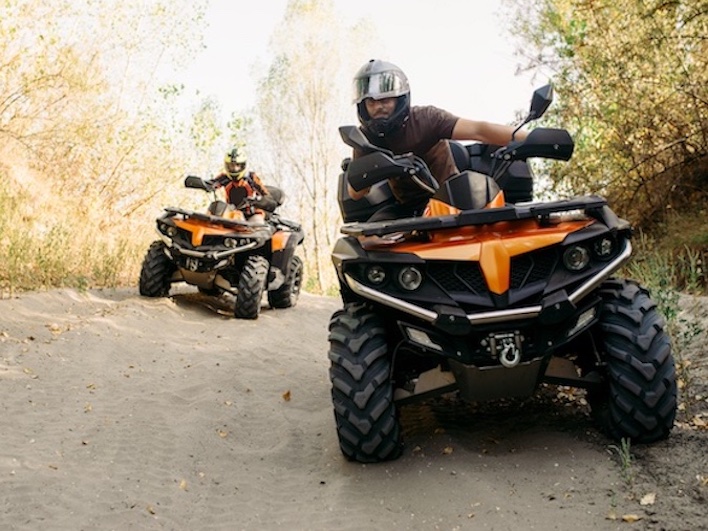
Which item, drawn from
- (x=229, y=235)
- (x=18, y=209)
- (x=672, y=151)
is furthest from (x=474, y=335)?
(x=18, y=209)

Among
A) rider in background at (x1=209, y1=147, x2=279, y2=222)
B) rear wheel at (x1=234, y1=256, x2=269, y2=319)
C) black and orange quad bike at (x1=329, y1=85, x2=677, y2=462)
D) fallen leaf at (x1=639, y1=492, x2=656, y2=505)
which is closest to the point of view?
fallen leaf at (x1=639, y1=492, x2=656, y2=505)

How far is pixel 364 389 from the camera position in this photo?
3.92 m

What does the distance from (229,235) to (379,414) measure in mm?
6404

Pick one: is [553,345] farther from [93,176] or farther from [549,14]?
[93,176]

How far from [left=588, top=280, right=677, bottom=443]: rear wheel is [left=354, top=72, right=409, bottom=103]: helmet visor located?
1726 mm

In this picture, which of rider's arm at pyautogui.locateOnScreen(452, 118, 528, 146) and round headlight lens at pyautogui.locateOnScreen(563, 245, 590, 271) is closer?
round headlight lens at pyautogui.locateOnScreen(563, 245, 590, 271)

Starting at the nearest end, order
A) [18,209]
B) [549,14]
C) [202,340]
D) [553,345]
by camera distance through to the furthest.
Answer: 1. [553,345]
2. [202,340]
3. [18,209]
4. [549,14]

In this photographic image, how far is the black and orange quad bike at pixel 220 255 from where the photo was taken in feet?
32.6

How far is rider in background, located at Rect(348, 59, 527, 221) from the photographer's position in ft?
15.4

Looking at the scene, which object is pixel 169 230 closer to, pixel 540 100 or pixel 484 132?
pixel 484 132

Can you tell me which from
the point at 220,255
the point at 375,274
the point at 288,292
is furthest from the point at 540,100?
the point at 288,292

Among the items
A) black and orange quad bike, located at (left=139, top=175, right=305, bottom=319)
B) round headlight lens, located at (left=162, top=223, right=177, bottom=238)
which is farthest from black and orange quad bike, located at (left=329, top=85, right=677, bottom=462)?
round headlight lens, located at (left=162, top=223, right=177, bottom=238)

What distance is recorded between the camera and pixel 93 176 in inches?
752

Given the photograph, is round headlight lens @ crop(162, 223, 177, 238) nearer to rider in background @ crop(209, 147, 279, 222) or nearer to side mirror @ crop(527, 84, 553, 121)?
rider in background @ crop(209, 147, 279, 222)
